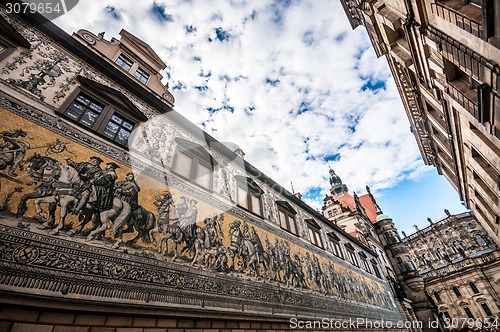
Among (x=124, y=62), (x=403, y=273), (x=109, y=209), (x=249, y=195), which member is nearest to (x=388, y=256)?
(x=403, y=273)

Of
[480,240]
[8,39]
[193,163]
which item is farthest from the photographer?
[480,240]

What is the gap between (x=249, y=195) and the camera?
883 centimetres

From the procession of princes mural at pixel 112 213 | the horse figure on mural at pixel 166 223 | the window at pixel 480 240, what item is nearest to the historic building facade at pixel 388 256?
the procession of princes mural at pixel 112 213

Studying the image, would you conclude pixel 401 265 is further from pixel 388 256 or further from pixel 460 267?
pixel 460 267

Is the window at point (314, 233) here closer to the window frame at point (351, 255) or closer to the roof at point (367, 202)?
the window frame at point (351, 255)

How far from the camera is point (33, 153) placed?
3.81 m

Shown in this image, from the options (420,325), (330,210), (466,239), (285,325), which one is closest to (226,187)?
(285,325)

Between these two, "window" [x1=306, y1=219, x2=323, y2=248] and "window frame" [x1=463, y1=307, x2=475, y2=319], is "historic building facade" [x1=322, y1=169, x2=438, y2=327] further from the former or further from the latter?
"window frame" [x1=463, y1=307, x2=475, y2=319]

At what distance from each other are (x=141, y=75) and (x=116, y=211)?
242 inches

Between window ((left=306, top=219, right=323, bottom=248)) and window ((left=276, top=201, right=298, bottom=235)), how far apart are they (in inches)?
53.8

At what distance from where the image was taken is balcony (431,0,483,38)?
402cm

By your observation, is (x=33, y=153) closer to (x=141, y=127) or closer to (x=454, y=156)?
(x=141, y=127)

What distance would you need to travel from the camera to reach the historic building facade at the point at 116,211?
3.25 m

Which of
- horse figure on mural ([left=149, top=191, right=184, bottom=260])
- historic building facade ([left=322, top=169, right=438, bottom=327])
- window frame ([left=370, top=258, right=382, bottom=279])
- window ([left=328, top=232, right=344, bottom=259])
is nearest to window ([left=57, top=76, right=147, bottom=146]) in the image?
horse figure on mural ([left=149, top=191, right=184, bottom=260])
